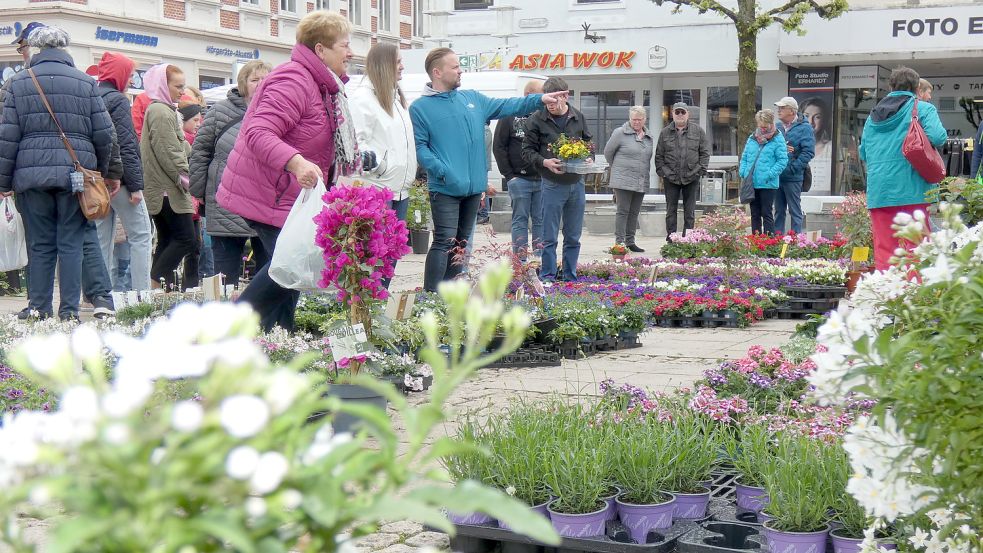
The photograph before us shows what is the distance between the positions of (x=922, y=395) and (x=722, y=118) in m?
24.9

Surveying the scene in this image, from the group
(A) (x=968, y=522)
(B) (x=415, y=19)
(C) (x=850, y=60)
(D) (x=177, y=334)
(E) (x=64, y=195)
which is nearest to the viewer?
(D) (x=177, y=334)

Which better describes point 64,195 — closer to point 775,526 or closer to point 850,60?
point 775,526

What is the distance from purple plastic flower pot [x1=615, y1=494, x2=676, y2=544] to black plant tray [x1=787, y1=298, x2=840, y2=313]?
6.64 meters

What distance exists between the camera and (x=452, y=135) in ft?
25.7

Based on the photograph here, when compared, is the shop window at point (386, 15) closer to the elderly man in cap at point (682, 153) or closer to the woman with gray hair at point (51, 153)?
the elderly man in cap at point (682, 153)

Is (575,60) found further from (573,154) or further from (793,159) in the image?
(573,154)

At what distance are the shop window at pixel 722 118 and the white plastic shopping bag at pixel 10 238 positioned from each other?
19.3m

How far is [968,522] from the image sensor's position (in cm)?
225

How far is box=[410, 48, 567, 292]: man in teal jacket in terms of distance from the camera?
7.75m

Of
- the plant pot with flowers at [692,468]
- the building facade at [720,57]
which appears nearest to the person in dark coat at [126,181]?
the plant pot with flowers at [692,468]

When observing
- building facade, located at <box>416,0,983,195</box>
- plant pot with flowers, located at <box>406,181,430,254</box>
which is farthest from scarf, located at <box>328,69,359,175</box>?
building facade, located at <box>416,0,983,195</box>

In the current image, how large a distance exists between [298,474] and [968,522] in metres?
1.68

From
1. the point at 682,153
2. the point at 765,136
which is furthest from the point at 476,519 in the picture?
the point at 682,153

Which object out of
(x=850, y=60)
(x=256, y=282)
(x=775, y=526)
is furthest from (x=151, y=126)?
(x=850, y=60)
